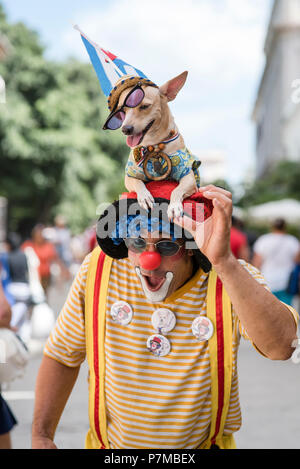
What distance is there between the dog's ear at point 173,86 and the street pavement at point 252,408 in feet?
10.7

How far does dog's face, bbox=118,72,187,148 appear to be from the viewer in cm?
181

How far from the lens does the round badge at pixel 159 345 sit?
1862mm

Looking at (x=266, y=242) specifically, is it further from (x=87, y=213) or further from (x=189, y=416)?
(x=87, y=213)

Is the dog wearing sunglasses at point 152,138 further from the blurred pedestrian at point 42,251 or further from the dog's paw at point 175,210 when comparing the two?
the blurred pedestrian at point 42,251

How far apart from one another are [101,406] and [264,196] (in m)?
23.3

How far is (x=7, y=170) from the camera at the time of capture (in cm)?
2688

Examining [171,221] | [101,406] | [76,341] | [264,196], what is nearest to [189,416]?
[101,406]

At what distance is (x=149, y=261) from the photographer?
1.81 metres

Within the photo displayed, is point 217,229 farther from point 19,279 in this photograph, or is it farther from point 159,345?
point 19,279

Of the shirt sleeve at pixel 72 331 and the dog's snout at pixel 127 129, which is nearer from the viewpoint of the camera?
the dog's snout at pixel 127 129

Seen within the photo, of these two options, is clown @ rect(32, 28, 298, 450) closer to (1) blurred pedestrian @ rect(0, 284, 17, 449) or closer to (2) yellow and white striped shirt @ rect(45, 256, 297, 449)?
(2) yellow and white striped shirt @ rect(45, 256, 297, 449)

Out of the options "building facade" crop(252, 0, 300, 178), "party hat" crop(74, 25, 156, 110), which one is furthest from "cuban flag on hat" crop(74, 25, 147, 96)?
"building facade" crop(252, 0, 300, 178)

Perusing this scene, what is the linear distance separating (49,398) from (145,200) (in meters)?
0.77

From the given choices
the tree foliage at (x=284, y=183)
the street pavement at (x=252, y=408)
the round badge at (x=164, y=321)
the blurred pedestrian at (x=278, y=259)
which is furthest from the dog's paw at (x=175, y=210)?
the tree foliage at (x=284, y=183)
